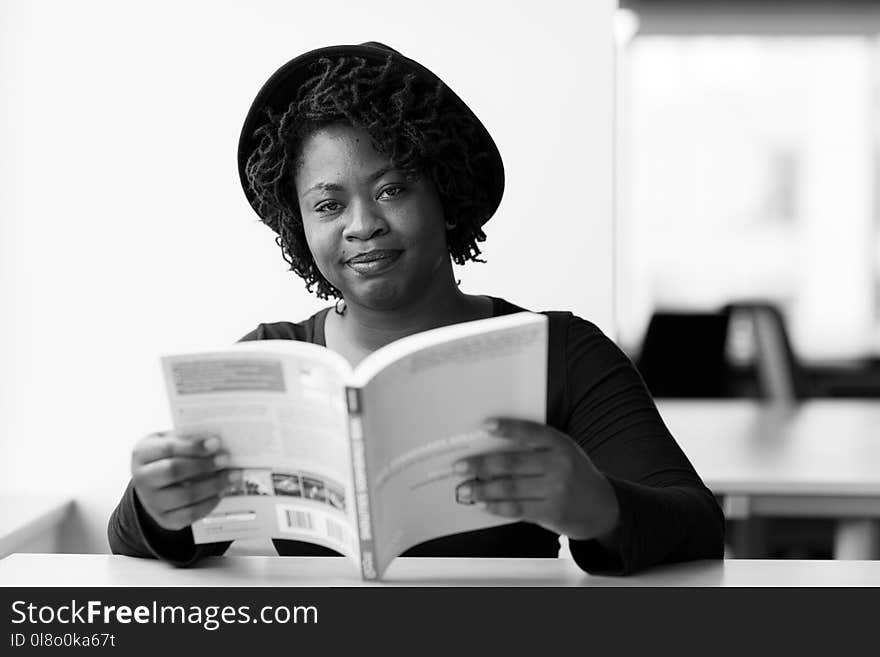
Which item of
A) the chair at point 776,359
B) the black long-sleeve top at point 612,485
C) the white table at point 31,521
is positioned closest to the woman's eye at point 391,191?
the black long-sleeve top at point 612,485

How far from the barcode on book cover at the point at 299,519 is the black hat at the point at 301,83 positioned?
1.94 ft

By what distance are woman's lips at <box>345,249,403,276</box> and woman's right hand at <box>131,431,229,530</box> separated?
0.37 meters

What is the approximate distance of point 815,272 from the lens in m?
6.18

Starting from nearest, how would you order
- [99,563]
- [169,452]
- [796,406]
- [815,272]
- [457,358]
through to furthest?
Result: [457,358] → [169,452] → [99,563] → [796,406] → [815,272]

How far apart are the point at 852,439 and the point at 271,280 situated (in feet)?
5.49

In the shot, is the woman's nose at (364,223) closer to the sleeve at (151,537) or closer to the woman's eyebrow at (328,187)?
the woman's eyebrow at (328,187)

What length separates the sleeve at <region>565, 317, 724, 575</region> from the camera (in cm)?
114

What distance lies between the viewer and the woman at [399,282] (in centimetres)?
115

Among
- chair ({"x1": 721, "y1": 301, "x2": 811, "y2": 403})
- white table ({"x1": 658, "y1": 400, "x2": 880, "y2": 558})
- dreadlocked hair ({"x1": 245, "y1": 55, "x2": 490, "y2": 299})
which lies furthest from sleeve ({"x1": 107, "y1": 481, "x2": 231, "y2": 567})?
chair ({"x1": 721, "y1": 301, "x2": 811, "y2": 403})

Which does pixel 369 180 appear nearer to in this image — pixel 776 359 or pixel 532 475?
pixel 532 475

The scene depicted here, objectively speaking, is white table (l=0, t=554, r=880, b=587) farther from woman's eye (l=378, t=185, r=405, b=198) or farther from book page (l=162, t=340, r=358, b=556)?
woman's eye (l=378, t=185, r=405, b=198)

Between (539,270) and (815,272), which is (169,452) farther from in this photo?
(815,272)

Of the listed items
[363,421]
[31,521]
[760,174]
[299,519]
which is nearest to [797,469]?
[31,521]
